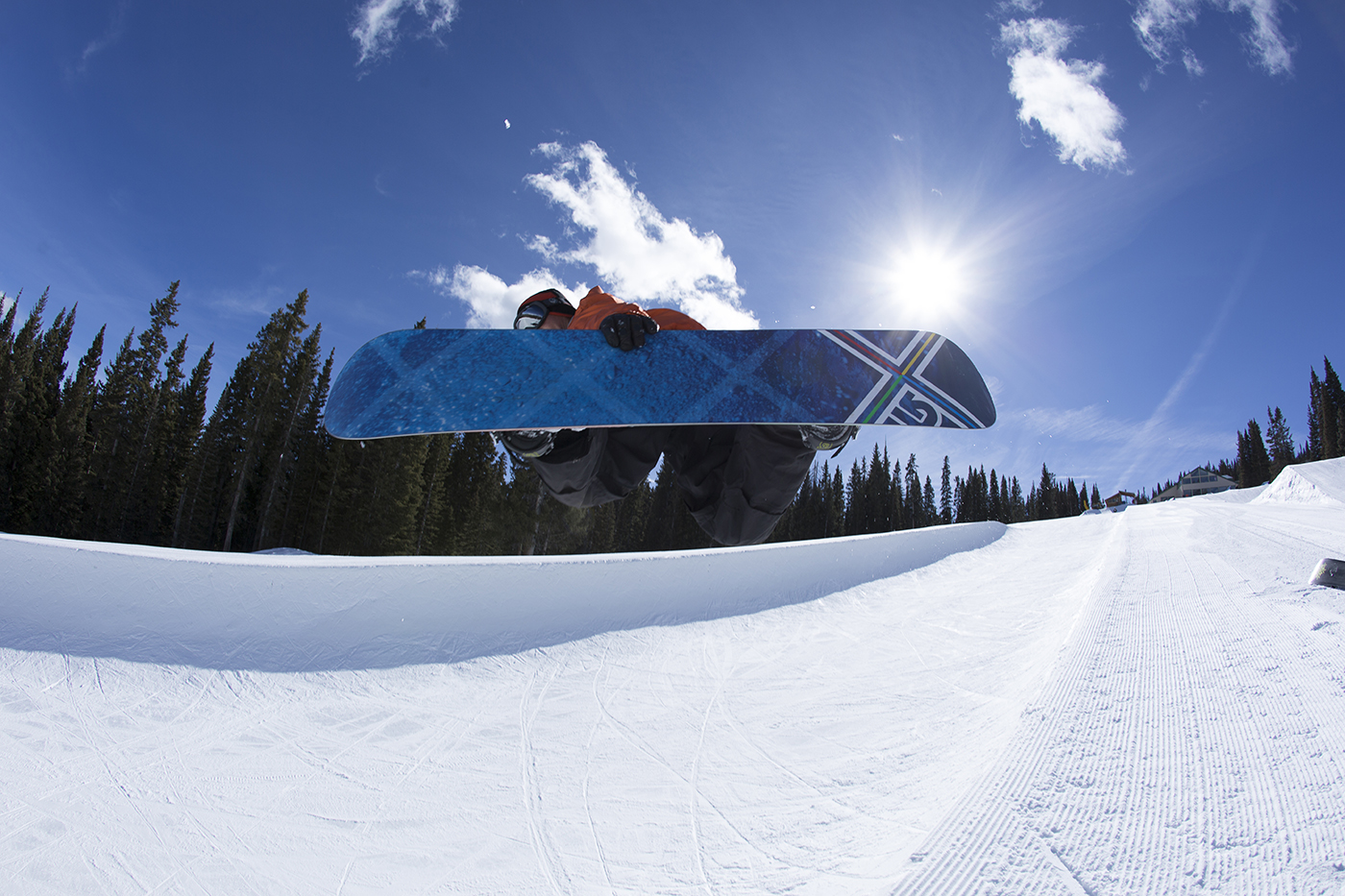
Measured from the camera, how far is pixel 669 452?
4.12 meters

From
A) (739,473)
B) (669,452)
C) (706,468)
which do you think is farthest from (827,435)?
(669,452)

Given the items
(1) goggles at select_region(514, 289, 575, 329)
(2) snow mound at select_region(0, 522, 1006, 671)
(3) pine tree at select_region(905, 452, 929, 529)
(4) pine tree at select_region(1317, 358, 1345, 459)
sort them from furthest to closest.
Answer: (3) pine tree at select_region(905, 452, 929, 529), (4) pine tree at select_region(1317, 358, 1345, 459), (1) goggles at select_region(514, 289, 575, 329), (2) snow mound at select_region(0, 522, 1006, 671)

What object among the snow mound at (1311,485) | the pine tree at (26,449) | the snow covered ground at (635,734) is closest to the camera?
the snow covered ground at (635,734)

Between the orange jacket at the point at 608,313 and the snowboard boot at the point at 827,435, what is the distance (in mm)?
1000

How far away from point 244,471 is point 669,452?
2311 cm

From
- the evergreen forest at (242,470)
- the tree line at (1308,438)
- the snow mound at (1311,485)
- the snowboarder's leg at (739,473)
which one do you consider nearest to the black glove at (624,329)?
the snowboarder's leg at (739,473)

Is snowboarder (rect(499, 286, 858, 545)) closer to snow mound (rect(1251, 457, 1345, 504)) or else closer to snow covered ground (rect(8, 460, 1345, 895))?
snow covered ground (rect(8, 460, 1345, 895))

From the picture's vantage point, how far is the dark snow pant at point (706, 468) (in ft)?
12.2

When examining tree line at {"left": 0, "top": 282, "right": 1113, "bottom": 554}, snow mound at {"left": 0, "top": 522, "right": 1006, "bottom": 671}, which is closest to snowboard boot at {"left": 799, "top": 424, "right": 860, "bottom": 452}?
snow mound at {"left": 0, "top": 522, "right": 1006, "bottom": 671}

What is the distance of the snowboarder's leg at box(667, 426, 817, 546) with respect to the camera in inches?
147

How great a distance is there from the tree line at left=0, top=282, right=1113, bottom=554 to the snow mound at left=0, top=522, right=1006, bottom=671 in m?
16.9

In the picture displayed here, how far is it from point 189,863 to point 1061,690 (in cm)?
239

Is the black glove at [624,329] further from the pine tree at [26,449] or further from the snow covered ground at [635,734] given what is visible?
the pine tree at [26,449]

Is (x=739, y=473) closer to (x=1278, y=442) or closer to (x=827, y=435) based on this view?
(x=827, y=435)
